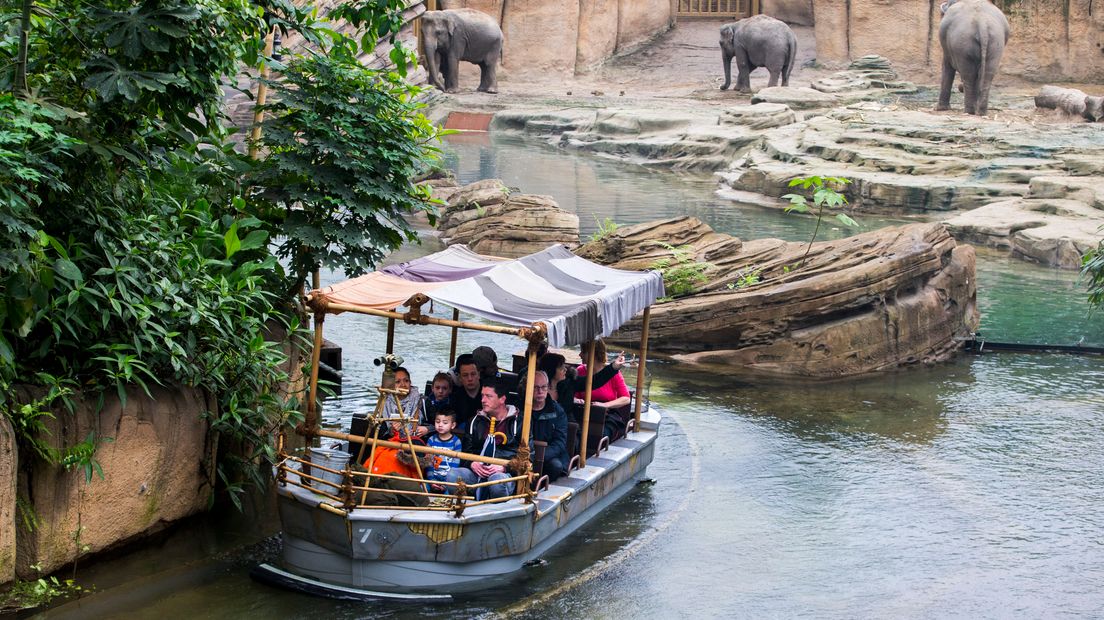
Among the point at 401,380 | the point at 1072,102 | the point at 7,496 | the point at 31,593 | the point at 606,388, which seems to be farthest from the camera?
the point at 1072,102

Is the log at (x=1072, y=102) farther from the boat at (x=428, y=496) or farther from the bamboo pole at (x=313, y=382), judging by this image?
the bamboo pole at (x=313, y=382)

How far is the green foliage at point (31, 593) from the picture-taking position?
7473mm

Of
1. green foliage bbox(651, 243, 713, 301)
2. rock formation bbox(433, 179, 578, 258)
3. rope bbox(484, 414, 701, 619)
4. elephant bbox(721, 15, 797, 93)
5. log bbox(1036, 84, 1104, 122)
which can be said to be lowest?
rope bbox(484, 414, 701, 619)

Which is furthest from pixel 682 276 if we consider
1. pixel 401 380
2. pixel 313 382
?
pixel 313 382

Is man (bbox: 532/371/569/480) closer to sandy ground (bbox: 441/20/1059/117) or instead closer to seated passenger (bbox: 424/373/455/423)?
→ seated passenger (bbox: 424/373/455/423)

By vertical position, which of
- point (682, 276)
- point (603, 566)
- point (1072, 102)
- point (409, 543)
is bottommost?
point (603, 566)

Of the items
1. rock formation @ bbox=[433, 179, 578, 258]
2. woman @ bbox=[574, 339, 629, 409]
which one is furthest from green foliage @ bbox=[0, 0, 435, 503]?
rock formation @ bbox=[433, 179, 578, 258]

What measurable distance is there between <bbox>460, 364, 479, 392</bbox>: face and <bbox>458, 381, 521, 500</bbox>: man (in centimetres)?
32

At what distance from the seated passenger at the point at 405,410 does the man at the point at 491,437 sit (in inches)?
14.6

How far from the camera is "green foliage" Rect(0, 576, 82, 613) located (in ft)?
24.5

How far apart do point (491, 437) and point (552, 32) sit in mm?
33655

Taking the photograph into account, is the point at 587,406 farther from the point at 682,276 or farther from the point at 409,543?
the point at 682,276

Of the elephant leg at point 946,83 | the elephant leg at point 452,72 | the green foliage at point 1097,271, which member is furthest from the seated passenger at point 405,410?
the elephant leg at point 452,72

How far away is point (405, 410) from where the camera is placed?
8.84 metres
